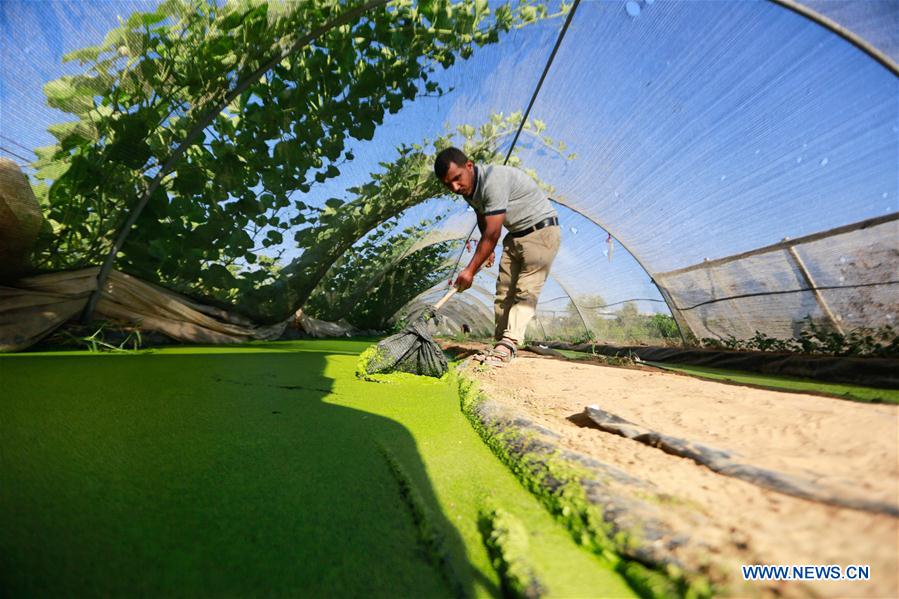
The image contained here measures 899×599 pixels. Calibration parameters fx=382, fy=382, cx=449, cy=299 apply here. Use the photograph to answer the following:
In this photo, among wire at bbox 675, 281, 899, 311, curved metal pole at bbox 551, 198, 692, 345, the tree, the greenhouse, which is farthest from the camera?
curved metal pole at bbox 551, 198, 692, 345

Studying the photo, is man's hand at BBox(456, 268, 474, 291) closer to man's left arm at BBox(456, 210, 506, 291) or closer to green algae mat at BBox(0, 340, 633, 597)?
man's left arm at BBox(456, 210, 506, 291)

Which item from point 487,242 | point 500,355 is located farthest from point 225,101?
point 500,355

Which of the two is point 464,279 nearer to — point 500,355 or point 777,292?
point 500,355

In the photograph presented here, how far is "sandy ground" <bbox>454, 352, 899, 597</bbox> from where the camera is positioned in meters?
0.51

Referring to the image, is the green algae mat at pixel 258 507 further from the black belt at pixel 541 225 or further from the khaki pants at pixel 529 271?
the black belt at pixel 541 225

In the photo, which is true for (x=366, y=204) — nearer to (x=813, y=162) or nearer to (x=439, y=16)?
(x=439, y=16)

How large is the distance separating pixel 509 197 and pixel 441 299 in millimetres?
964

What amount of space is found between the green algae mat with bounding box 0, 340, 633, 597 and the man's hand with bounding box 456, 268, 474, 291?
4.93 ft

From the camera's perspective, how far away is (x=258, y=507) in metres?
0.73

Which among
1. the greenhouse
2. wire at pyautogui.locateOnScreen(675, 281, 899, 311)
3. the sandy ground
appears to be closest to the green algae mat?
the greenhouse

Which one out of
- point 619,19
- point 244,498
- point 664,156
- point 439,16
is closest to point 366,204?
point 439,16

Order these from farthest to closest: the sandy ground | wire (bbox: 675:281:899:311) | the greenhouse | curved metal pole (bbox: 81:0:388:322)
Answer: wire (bbox: 675:281:899:311) < curved metal pole (bbox: 81:0:388:322) < the greenhouse < the sandy ground

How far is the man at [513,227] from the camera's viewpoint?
2736 millimetres

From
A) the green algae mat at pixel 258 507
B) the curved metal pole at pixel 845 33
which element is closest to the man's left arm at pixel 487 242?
the green algae mat at pixel 258 507
